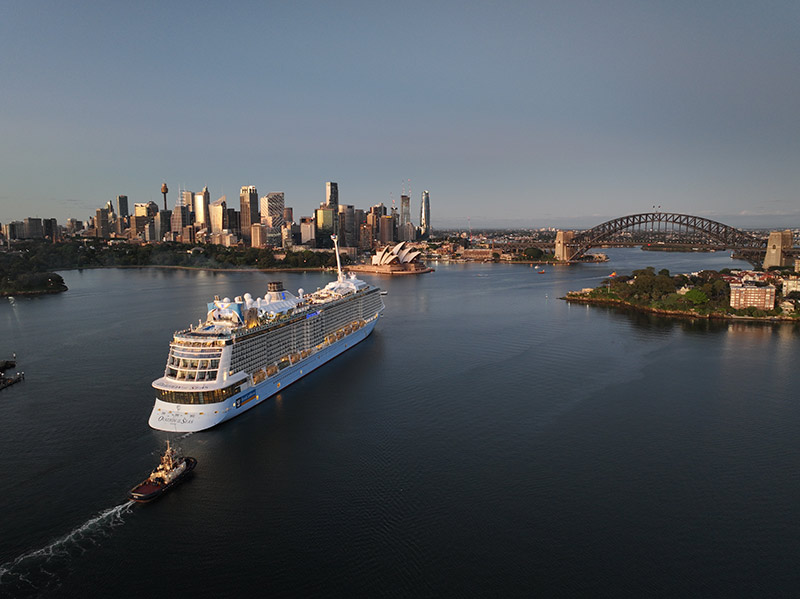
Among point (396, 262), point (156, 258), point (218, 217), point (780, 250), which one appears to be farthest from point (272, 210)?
point (780, 250)

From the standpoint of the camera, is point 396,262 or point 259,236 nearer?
point 396,262

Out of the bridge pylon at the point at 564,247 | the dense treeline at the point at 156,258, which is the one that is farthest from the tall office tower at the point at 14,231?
the bridge pylon at the point at 564,247

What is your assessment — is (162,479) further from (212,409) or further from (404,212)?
(404,212)

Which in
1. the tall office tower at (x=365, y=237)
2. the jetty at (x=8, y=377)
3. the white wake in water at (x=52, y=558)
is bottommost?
the white wake in water at (x=52, y=558)

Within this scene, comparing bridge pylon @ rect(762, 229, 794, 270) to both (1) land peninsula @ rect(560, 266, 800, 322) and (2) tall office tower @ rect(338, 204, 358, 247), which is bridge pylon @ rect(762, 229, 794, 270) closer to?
(1) land peninsula @ rect(560, 266, 800, 322)

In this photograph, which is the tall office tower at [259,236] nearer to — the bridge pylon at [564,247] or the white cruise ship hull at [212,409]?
the bridge pylon at [564,247]

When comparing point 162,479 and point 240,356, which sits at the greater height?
point 240,356
